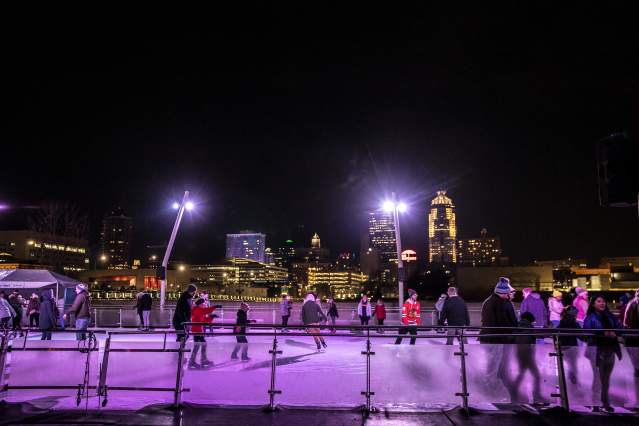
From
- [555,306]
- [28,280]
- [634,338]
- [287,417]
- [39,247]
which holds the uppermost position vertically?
[39,247]

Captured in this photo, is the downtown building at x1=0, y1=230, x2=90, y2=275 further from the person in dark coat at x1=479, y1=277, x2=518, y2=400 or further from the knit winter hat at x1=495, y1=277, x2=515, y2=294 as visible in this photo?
the knit winter hat at x1=495, y1=277, x2=515, y2=294

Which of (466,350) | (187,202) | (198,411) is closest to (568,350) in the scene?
(466,350)

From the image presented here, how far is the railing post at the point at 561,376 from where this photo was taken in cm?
832

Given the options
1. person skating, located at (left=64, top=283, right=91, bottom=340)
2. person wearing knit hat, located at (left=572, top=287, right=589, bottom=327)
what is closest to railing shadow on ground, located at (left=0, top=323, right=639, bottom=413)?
person wearing knit hat, located at (left=572, top=287, right=589, bottom=327)

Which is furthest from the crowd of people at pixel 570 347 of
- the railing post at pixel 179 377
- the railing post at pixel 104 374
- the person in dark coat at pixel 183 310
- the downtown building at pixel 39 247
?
the downtown building at pixel 39 247

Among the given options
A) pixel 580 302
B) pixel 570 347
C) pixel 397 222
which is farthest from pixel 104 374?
pixel 397 222

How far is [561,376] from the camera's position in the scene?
27.7 ft

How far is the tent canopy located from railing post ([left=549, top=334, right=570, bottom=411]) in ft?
82.6

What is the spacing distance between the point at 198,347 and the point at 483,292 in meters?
88.3

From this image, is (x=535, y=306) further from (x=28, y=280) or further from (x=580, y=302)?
(x=28, y=280)

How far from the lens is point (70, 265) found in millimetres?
116875

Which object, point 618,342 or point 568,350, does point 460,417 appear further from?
point 618,342

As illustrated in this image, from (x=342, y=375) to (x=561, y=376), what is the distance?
336 cm

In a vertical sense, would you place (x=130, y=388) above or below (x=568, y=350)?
below
